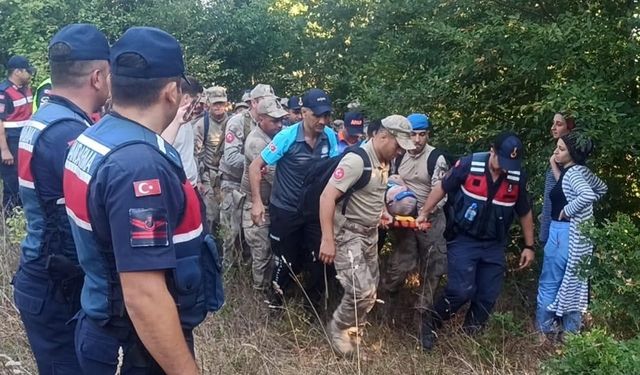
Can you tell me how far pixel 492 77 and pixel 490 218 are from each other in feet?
5.45

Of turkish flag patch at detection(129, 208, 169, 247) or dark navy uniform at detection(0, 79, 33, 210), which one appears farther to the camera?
dark navy uniform at detection(0, 79, 33, 210)

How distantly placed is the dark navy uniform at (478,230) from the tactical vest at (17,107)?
4.93m

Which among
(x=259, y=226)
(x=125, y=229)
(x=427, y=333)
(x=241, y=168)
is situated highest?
(x=125, y=229)

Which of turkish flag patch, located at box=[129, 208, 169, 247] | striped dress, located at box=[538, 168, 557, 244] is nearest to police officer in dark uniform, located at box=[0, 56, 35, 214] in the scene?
striped dress, located at box=[538, 168, 557, 244]

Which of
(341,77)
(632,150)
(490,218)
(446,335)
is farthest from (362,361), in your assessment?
(341,77)

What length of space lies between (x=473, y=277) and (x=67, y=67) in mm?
3574

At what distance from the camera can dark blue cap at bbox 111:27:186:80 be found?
7.13 ft

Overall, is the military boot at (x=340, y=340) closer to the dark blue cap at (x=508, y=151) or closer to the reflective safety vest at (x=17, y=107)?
the dark blue cap at (x=508, y=151)

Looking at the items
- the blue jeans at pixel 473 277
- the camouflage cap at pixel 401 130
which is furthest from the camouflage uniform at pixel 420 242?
the camouflage cap at pixel 401 130

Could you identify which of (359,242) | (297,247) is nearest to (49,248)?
(359,242)

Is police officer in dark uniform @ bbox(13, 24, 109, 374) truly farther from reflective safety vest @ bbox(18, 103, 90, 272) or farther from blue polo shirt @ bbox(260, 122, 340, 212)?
blue polo shirt @ bbox(260, 122, 340, 212)

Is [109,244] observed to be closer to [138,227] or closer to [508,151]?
[138,227]

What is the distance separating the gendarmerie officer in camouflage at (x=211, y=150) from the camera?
7492 mm

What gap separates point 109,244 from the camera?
2.17 m
